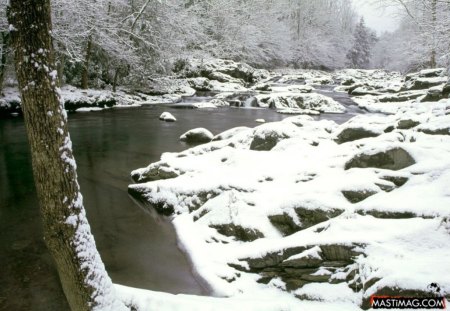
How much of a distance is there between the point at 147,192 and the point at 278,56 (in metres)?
51.7

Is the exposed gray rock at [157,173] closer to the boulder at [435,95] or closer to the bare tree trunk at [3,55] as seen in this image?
the bare tree trunk at [3,55]

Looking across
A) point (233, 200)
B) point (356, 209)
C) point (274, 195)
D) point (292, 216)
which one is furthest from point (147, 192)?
point (356, 209)

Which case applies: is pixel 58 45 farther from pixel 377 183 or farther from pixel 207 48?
pixel 207 48

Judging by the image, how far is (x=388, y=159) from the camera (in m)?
6.48

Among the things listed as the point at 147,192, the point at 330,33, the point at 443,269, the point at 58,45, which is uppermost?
the point at 330,33

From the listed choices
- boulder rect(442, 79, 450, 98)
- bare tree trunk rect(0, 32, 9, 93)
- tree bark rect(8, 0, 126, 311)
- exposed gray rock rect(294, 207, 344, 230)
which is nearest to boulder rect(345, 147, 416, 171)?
exposed gray rock rect(294, 207, 344, 230)

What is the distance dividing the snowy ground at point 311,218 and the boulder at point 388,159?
0.02 meters

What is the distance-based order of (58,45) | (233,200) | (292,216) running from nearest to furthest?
(292,216) → (233,200) → (58,45)

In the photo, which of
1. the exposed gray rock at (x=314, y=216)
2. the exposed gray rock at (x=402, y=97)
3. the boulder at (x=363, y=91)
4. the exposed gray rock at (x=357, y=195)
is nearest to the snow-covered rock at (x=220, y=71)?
the boulder at (x=363, y=91)

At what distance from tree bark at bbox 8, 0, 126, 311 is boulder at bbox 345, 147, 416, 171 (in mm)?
5272

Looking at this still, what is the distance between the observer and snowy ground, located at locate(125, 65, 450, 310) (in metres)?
3.94

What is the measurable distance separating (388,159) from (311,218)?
2.13m

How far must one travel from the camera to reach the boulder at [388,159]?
6375 millimetres

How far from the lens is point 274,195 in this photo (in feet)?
21.2
